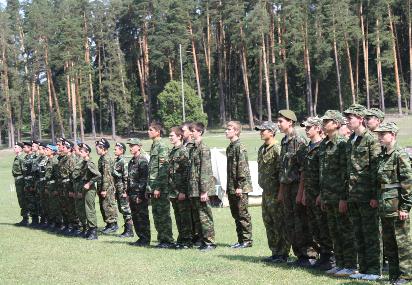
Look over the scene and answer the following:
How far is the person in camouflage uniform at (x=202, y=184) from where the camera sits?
1036 centimetres

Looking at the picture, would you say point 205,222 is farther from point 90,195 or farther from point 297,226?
point 90,195

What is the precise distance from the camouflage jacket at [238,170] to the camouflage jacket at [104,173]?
13.1 feet

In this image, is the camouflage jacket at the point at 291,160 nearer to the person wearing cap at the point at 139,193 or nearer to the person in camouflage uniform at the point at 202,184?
the person in camouflage uniform at the point at 202,184

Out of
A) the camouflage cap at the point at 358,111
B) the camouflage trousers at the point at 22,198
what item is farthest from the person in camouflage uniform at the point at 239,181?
the camouflage trousers at the point at 22,198

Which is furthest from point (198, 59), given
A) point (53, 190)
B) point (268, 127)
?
point (268, 127)

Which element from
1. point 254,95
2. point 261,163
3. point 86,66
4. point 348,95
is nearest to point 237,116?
point 254,95

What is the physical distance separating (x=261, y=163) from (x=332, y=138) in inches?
63.0

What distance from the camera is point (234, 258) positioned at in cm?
926

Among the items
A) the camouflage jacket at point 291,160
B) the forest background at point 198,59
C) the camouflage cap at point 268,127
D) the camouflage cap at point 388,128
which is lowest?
the camouflage jacket at point 291,160

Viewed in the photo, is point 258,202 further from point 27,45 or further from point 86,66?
point 27,45

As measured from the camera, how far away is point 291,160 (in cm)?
856

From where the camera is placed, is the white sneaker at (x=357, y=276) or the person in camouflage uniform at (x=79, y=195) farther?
the person in camouflage uniform at (x=79, y=195)

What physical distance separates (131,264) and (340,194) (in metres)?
3.53

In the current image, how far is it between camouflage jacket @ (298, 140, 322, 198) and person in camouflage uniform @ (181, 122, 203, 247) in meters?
2.83
